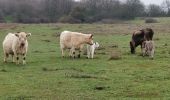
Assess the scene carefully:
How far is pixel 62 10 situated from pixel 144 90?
277 feet

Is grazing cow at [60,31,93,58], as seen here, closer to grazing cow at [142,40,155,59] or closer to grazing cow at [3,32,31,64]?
grazing cow at [142,40,155,59]

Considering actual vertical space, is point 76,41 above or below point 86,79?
above

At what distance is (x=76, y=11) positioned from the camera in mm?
80750

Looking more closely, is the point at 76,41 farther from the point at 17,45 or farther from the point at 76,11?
the point at 76,11

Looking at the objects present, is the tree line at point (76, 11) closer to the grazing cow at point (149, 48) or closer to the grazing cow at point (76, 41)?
the grazing cow at point (76, 41)

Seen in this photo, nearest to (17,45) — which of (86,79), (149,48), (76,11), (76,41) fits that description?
(76,41)

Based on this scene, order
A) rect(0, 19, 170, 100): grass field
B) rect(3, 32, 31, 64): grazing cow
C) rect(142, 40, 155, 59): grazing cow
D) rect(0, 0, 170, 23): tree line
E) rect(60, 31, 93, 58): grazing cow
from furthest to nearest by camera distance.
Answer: rect(0, 0, 170, 23): tree line
rect(60, 31, 93, 58): grazing cow
rect(142, 40, 155, 59): grazing cow
rect(3, 32, 31, 64): grazing cow
rect(0, 19, 170, 100): grass field

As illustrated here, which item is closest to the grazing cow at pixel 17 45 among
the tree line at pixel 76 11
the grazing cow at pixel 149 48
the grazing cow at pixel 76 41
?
the grazing cow at pixel 76 41

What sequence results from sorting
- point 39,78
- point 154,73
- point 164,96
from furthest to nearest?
point 154,73 → point 39,78 → point 164,96

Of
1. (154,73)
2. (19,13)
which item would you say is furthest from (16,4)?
(154,73)

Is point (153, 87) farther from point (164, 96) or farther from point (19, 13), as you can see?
point (19, 13)

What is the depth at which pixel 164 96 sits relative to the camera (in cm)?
1408

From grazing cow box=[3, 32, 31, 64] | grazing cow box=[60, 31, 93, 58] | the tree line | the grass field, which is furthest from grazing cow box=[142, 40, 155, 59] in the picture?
the tree line

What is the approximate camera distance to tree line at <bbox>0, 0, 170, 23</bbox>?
282 ft
